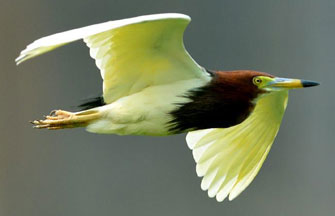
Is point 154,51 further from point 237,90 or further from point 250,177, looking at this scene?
point 250,177

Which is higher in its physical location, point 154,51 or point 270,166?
point 154,51

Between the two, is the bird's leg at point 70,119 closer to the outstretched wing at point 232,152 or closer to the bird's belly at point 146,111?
the bird's belly at point 146,111

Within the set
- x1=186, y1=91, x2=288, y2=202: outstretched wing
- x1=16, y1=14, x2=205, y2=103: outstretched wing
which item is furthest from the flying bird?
x1=186, y1=91, x2=288, y2=202: outstretched wing

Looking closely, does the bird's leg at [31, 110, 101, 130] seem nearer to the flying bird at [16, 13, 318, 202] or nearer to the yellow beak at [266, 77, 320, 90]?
the flying bird at [16, 13, 318, 202]

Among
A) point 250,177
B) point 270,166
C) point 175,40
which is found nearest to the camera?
point 175,40

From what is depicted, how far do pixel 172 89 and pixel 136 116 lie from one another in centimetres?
19

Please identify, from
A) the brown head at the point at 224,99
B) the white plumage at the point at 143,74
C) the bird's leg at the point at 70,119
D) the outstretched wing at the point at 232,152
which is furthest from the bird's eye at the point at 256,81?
the bird's leg at the point at 70,119

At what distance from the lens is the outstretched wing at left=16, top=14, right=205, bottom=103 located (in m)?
3.71

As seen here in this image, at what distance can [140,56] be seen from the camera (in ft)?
12.7

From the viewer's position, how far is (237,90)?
3.92 meters

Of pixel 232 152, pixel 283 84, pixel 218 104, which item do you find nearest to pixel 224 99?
pixel 218 104

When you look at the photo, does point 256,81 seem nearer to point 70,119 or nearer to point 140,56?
point 140,56

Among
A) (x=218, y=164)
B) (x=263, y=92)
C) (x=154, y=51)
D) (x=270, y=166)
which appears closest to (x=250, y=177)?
(x=218, y=164)

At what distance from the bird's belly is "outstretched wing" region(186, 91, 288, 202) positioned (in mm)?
565
